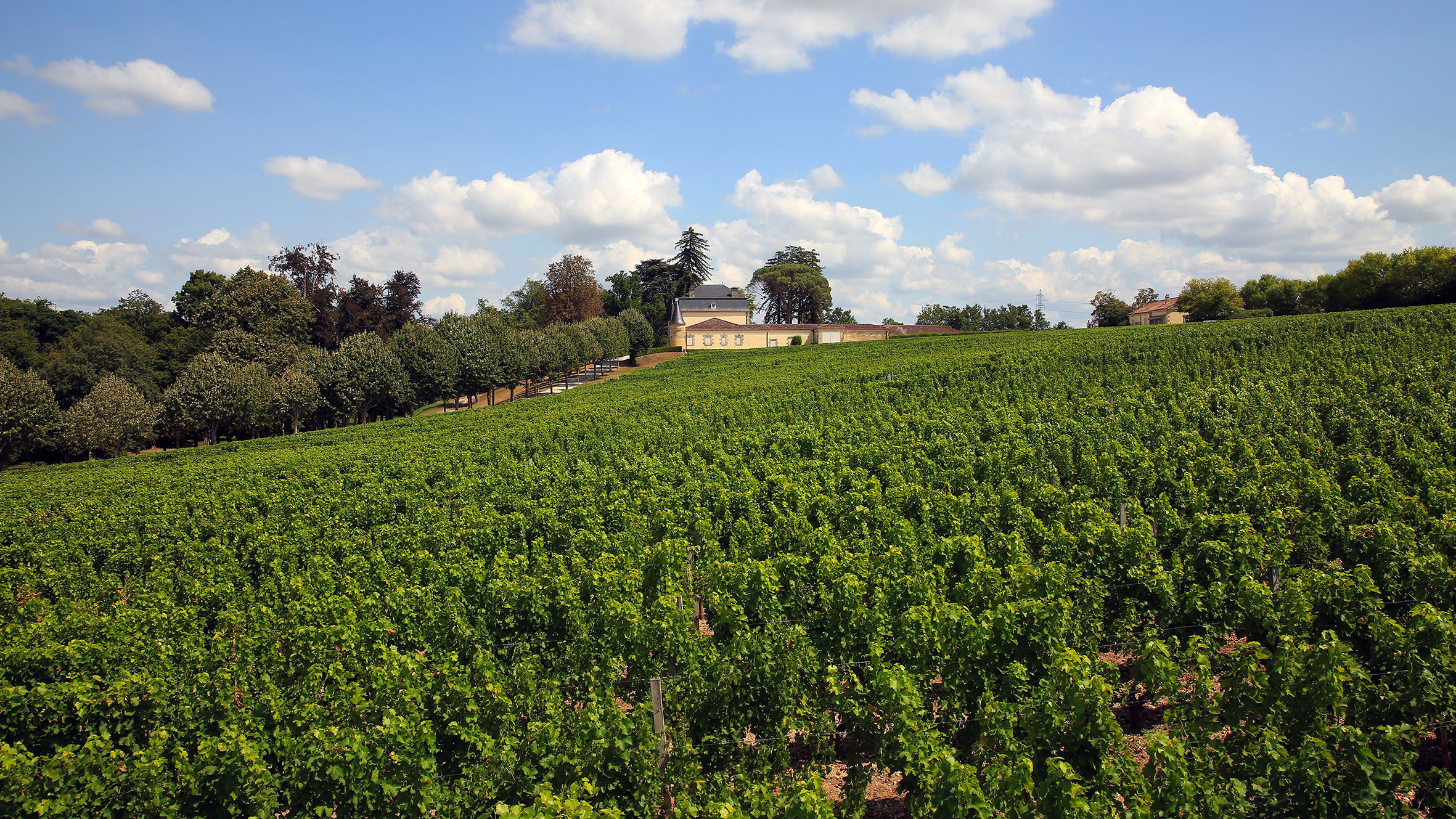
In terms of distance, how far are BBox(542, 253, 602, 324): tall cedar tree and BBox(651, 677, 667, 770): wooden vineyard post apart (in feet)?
258

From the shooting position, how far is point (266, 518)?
612 inches

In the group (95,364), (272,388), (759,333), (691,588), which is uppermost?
(759,333)

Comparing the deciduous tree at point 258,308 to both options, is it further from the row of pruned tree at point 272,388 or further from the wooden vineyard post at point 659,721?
the wooden vineyard post at point 659,721

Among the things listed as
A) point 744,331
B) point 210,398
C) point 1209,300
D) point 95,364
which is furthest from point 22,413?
point 1209,300

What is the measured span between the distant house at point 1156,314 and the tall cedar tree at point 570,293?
72.5 meters

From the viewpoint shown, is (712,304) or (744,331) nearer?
(744,331)

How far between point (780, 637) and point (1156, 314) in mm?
105522

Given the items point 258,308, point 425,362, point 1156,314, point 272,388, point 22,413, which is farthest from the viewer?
point 1156,314

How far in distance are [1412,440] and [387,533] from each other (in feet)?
73.8

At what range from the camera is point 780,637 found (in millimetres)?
7762

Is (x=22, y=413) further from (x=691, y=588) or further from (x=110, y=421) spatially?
(x=691, y=588)

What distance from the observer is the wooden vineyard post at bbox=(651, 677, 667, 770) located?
6867 millimetres

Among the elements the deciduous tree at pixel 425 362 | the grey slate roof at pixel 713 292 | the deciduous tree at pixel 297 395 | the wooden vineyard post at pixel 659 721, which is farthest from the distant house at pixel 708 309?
the wooden vineyard post at pixel 659 721

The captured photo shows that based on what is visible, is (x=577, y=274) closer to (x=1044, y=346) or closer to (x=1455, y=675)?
(x=1044, y=346)
